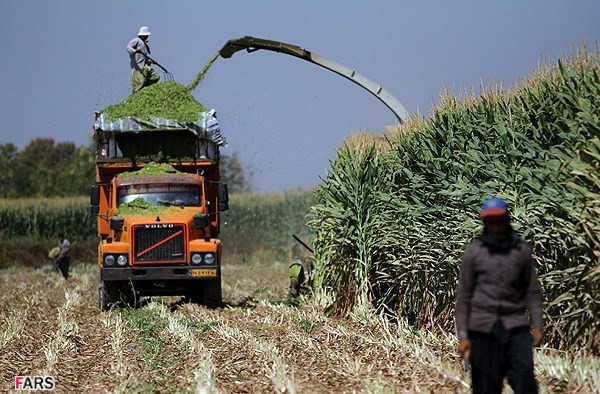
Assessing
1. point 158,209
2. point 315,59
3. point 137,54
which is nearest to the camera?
point 158,209

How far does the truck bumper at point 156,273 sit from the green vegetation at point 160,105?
3043mm

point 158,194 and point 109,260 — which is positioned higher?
point 158,194

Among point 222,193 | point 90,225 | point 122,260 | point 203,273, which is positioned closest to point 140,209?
point 122,260

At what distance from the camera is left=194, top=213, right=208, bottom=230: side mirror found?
63.0 feet

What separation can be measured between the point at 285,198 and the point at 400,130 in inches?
1552

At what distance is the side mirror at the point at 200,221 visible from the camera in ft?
63.0

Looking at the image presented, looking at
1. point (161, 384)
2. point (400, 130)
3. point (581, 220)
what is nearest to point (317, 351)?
point (161, 384)

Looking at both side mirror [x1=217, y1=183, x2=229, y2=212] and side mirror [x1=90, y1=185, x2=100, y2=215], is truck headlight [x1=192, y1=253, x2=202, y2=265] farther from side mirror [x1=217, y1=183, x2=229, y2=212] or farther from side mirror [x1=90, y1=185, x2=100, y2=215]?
side mirror [x1=90, y1=185, x2=100, y2=215]

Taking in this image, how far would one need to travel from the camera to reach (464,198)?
522 inches

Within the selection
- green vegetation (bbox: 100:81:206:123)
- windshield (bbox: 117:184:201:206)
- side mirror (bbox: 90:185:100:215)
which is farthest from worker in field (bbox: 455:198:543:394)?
side mirror (bbox: 90:185:100:215)

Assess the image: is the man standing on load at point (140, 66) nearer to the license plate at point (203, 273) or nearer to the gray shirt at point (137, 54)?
the gray shirt at point (137, 54)

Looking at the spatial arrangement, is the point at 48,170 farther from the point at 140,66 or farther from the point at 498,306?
the point at 498,306

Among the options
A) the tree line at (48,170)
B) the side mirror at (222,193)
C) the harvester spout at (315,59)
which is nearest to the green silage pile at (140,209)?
the side mirror at (222,193)

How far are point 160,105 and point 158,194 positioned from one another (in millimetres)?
1988
